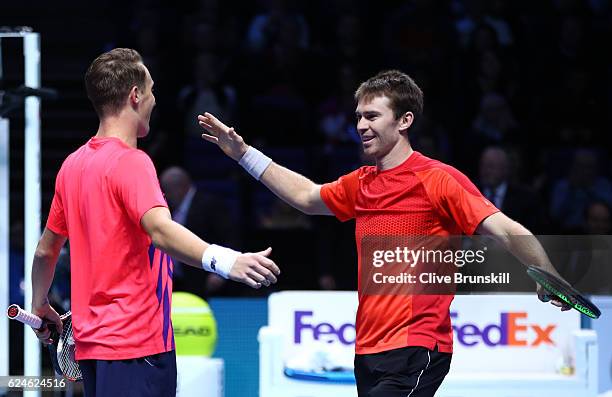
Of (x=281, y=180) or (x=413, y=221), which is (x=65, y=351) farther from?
(x=413, y=221)

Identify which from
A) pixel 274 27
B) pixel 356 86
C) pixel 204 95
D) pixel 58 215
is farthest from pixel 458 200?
pixel 274 27

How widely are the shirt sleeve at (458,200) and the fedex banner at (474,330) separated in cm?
174

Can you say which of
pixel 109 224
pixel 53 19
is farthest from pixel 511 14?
pixel 109 224

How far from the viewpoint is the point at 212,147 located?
31.0ft

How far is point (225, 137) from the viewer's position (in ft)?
15.3

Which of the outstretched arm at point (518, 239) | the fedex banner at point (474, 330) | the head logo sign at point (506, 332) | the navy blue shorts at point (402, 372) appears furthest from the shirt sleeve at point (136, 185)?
the head logo sign at point (506, 332)

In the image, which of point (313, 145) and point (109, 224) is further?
point (313, 145)

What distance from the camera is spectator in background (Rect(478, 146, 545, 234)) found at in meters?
7.39

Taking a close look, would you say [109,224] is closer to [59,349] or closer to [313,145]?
[59,349]

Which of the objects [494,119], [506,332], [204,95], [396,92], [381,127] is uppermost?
[204,95]

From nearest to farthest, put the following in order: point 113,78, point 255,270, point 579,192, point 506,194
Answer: point 255,270 → point 113,78 → point 506,194 → point 579,192

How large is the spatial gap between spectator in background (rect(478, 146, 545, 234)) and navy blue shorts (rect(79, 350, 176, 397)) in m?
4.10

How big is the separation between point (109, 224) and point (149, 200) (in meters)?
0.21

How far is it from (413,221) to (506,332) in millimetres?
1868
